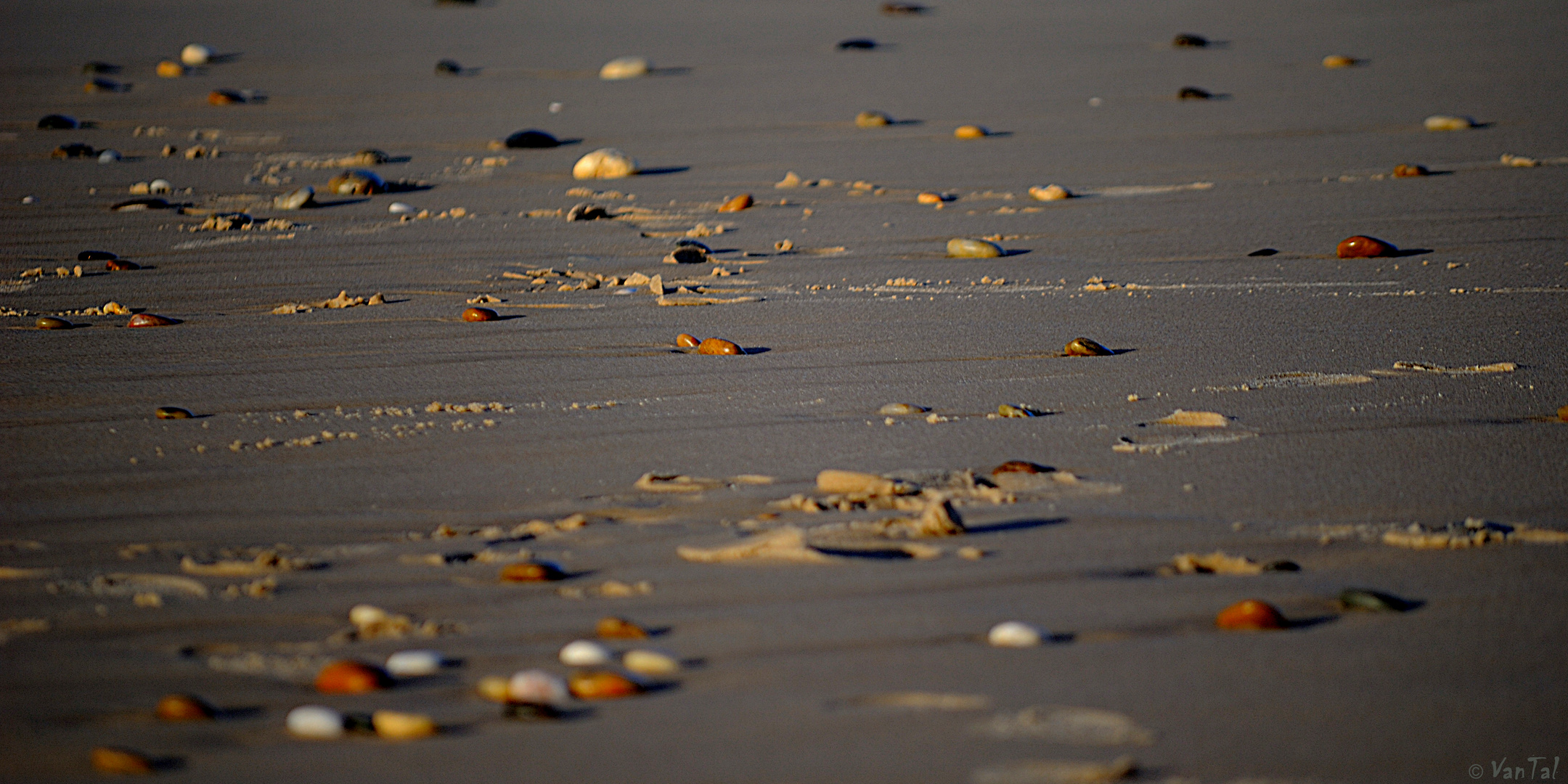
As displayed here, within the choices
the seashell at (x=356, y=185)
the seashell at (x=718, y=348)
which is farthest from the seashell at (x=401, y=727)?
the seashell at (x=356, y=185)

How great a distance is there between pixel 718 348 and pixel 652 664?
6.09 feet

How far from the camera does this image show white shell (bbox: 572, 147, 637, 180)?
20.9 ft

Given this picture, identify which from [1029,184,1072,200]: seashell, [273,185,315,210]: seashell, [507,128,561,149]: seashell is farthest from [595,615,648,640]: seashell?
[507,128,561,149]: seashell

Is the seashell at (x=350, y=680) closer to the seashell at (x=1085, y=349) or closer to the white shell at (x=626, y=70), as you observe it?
the seashell at (x=1085, y=349)

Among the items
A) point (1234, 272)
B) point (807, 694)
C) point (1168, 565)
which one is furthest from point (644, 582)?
point (1234, 272)

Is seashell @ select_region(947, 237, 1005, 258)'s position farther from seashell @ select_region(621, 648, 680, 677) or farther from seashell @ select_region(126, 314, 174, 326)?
seashell @ select_region(621, 648, 680, 677)

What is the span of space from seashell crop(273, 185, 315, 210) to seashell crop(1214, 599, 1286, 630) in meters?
4.68

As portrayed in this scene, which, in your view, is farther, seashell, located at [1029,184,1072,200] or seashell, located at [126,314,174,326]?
seashell, located at [1029,184,1072,200]

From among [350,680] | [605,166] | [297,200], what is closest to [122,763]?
[350,680]

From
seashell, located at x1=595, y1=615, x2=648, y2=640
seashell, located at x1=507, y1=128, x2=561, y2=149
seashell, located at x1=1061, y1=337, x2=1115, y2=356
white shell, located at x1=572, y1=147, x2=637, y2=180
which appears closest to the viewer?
seashell, located at x1=595, y1=615, x2=648, y2=640

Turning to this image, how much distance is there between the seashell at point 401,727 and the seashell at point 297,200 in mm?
4431

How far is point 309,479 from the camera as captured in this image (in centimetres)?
276

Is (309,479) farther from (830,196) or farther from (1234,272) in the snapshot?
(830,196)

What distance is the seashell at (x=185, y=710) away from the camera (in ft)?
5.86
